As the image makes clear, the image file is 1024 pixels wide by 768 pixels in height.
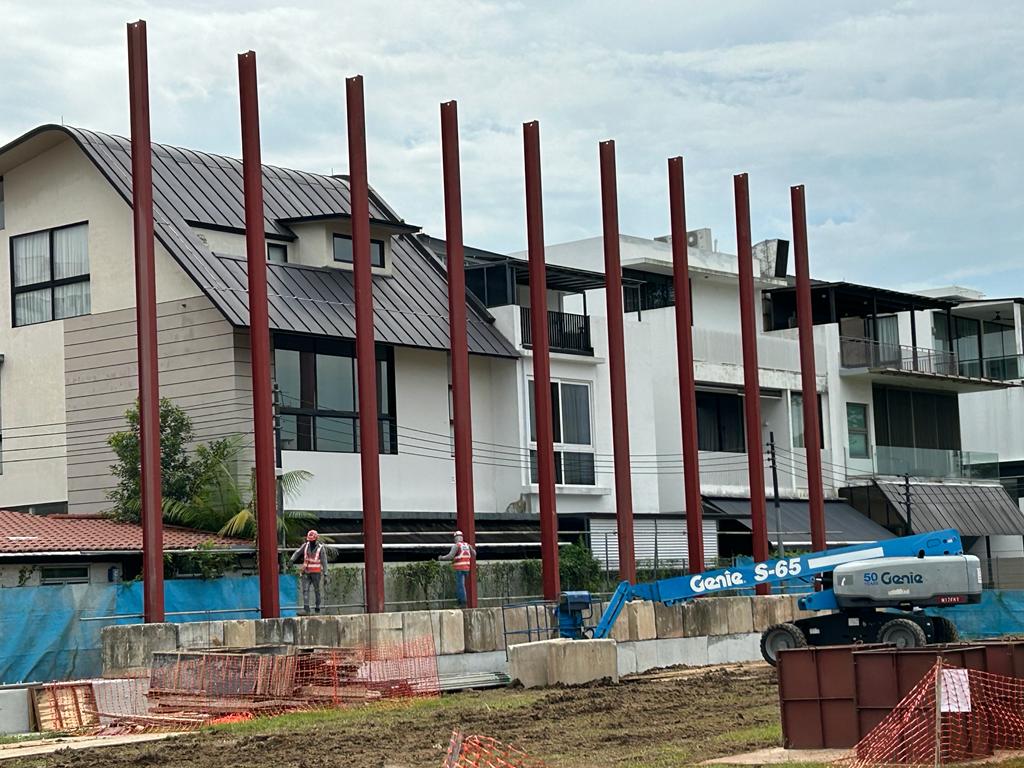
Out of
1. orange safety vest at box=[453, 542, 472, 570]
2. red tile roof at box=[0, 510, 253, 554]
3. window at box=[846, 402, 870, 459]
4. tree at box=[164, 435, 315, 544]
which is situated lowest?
orange safety vest at box=[453, 542, 472, 570]

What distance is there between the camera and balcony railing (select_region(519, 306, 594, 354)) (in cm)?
4847

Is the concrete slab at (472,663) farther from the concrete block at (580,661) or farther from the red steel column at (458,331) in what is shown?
the red steel column at (458,331)

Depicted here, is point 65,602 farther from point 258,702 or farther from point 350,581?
point 350,581

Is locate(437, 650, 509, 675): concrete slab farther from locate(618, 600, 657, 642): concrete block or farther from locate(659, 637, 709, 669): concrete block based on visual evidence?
locate(659, 637, 709, 669): concrete block

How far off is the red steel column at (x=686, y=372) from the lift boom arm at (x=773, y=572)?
4.60m

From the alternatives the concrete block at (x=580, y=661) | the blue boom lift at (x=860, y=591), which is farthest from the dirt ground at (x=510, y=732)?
the blue boom lift at (x=860, y=591)

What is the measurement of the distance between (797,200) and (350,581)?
51.1 feet

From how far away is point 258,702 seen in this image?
84.9 ft

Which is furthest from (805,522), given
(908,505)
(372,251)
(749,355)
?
(372,251)

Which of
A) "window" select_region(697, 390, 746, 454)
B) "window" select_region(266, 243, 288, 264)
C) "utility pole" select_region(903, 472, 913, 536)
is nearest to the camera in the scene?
"window" select_region(266, 243, 288, 264)

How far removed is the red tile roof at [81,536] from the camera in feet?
110

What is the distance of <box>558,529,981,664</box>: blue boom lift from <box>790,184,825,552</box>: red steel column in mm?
8622

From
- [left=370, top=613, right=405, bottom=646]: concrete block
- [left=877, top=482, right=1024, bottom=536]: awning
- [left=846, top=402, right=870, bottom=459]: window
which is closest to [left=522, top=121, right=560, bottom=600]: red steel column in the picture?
[left=370, top=613, right=405, bottom=646]: concrete block

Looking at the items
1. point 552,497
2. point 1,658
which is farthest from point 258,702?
point 552,497
